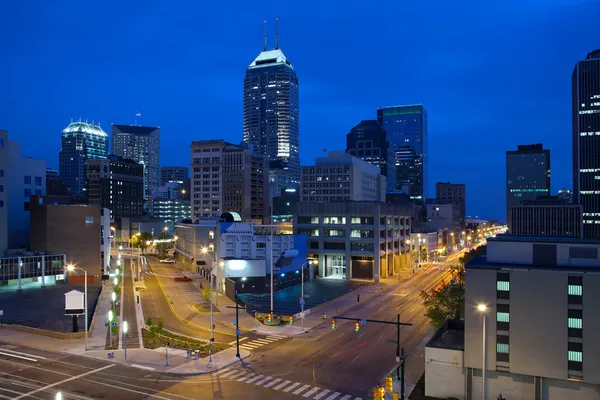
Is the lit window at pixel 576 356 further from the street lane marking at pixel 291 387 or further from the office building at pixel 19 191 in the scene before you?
the office building at pixel 19 191

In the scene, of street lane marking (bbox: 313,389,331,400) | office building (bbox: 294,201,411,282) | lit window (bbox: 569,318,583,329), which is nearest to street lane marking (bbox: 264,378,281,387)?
street lane marking (bbox: 313,389,331,400)

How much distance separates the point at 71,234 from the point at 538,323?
3566 inches

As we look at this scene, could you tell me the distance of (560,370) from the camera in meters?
33.1

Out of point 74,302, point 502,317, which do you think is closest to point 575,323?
point 502,317

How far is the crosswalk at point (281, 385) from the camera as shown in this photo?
119 ft

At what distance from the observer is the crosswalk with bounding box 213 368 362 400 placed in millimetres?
36125

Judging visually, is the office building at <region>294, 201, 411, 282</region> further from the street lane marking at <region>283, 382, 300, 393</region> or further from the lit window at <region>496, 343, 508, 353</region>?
the lit window at <region>496, 343, 508, 353</region>

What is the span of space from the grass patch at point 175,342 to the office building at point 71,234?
49736mm

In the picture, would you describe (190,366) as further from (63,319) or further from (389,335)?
(63,319)

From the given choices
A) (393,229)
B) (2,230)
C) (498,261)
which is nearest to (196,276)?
(2,230)

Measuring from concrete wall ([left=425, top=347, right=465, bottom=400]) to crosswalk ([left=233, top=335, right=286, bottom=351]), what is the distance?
1954 centimetres

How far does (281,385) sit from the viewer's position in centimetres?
3847

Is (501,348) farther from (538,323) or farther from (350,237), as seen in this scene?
(350,237)

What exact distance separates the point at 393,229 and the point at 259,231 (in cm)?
3828
